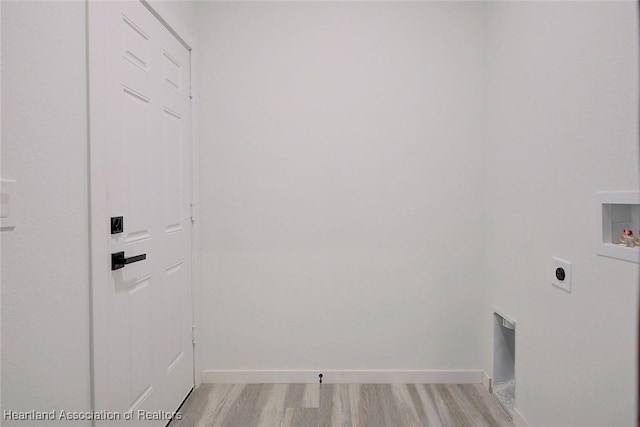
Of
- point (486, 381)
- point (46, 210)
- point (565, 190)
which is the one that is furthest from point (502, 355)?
point (46, 210)

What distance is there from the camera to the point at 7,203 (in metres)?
1.01

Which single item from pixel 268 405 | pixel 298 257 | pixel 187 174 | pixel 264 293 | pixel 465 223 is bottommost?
pixel 268 405

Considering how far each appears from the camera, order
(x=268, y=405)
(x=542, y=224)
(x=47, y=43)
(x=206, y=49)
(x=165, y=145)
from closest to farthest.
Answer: (x=47, y=43)
(x=542, y=224)
(x=165, y=145)
(x=268, y=405)
(x=206, y=49)

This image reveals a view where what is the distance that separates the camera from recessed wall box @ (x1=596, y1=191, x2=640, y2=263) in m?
1.23

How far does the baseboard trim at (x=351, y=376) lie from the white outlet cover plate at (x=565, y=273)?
109cm

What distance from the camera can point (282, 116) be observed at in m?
2.39

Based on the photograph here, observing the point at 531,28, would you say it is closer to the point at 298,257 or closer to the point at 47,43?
the point at 298,257

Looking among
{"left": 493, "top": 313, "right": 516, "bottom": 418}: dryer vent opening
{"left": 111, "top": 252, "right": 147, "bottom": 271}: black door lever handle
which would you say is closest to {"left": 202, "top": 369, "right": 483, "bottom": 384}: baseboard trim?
{"left": 493, "top": 313, "right": 516, "bottom": 418}: dryer vent opening

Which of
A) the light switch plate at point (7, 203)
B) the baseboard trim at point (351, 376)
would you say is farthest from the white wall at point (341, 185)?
the light switch plate at point (7, 203)

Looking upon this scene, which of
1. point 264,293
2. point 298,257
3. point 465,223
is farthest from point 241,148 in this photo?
point 465,223

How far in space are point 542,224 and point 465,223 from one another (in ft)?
2.24

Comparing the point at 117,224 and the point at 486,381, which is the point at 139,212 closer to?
the point at 117,224

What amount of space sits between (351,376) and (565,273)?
1.45m

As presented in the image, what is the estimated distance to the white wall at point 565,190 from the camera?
1252 millimetres
